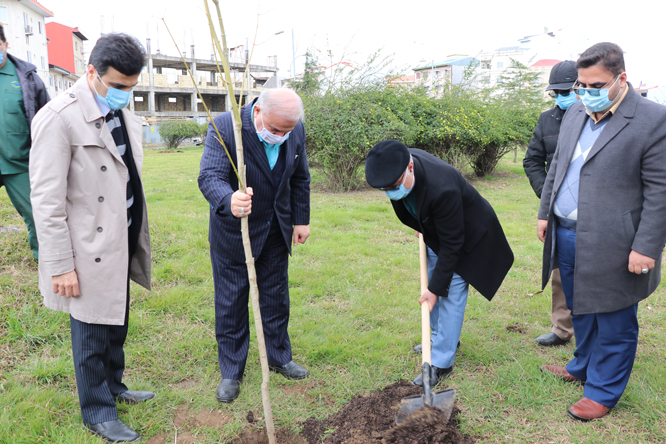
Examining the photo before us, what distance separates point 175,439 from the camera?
8.45 feet

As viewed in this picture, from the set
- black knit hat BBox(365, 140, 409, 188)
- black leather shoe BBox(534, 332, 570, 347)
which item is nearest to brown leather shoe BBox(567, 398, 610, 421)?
black leather shoe BBox(534, 332, 570, 347)

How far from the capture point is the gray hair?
251 cm

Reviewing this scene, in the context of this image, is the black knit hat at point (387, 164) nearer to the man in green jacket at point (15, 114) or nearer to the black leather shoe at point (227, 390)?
the black leather shoe at point (227, 390)

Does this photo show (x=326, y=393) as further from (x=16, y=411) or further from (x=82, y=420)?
(x=16, y=411)

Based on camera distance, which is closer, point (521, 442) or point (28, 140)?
point (521, 442)

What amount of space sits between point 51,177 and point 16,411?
145cm

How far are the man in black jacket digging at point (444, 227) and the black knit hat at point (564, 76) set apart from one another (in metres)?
1.33

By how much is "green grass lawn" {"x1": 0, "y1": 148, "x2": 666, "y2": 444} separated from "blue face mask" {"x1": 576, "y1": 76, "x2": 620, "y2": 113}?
5.94 feet

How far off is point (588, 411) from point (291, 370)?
191 centimetres

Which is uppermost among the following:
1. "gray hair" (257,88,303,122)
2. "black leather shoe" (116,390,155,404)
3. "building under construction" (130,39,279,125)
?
"building under construction" (130,39,279,125)

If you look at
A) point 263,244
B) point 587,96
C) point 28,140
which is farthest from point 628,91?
point 28,140

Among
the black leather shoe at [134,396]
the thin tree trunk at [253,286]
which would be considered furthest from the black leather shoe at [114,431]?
the thin tree trunk at [253,286]

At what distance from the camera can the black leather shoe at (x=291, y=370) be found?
3.20 m

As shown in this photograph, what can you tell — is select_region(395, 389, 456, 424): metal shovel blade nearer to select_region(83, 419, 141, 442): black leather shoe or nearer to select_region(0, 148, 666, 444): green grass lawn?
select_region(0, 148, 666, 444): green grass lawn
